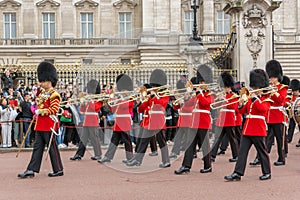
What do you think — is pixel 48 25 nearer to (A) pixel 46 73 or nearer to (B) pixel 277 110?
(A) pixel 46 73

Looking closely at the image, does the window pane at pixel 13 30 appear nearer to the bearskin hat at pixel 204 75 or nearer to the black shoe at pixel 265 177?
the bearskin hat at pixel 204 75

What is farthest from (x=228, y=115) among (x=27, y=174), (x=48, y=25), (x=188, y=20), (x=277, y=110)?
(x=48, y=25)

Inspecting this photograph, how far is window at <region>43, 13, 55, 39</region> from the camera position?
121 ft

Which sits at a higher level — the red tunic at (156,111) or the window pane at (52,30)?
the window pane at (52,30)

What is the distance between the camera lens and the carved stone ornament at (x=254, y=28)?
1617 cm

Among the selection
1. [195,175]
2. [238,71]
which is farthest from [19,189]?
[238,71]

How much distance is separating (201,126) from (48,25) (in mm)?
28961

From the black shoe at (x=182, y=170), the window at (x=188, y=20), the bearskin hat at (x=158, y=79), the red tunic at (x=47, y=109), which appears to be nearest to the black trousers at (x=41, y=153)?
the red tunic at (x=47, y=109)

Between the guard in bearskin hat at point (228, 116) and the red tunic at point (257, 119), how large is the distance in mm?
1936

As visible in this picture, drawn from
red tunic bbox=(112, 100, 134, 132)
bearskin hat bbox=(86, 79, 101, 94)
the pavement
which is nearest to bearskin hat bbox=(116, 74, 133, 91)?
red tunic bbox=(112, 100, 134, 132)

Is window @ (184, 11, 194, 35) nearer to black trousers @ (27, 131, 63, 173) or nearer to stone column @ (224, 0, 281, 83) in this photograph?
stone column @ (224, 0, 281, 83)

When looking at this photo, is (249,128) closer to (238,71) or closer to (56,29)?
(238,71)

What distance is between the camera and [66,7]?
3700cm

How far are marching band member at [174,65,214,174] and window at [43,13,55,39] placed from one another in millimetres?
28432
